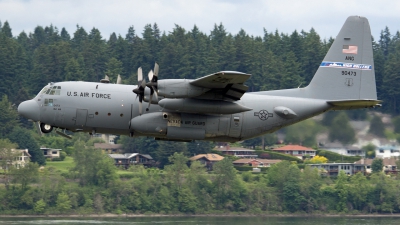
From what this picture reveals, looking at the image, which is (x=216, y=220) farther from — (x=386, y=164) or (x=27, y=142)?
(x=27, y=142)

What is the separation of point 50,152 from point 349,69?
56.4 m

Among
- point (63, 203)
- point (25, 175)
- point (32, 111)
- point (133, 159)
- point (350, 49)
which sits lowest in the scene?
point (63, 203)

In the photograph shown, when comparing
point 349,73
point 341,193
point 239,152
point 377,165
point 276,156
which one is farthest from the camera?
point 239,152

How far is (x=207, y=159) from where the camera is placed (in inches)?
3226

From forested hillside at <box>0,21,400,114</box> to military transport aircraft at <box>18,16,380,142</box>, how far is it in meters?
63.3

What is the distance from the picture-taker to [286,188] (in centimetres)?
7119

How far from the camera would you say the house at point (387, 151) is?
185 ft

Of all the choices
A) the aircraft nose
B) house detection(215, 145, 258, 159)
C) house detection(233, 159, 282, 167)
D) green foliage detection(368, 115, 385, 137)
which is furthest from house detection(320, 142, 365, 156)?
the aircraft nose

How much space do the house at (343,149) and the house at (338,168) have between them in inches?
367

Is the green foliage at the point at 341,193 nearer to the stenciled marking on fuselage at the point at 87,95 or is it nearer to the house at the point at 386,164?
the house at the point at 386,164

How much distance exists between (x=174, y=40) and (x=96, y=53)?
11909mm

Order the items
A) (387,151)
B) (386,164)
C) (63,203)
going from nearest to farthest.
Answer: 1. (387,151)
2. (63,203)
3. (386,164)

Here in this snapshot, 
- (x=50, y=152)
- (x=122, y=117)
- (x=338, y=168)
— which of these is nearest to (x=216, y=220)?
(x=338, y=168)

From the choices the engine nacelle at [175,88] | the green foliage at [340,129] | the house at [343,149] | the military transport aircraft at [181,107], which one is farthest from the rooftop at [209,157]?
the engine nacelle at [175,88]
